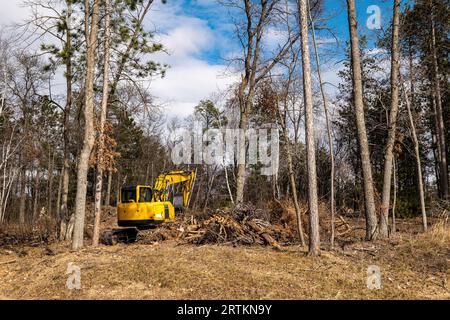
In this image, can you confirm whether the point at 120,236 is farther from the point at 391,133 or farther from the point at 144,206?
the point at 391,133

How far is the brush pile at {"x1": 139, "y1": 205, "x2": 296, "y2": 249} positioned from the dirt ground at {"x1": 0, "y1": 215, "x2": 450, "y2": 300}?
0.99 meters

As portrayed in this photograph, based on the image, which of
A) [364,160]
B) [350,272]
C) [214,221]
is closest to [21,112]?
[214,221]

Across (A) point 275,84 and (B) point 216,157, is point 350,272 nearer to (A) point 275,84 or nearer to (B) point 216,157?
(A) point 275,84

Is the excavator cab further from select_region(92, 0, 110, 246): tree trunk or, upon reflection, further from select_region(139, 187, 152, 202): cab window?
select_region(92, 0, 110, 246): tree trunk

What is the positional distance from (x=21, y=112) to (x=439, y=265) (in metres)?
25.7

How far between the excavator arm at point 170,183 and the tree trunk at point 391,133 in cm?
883

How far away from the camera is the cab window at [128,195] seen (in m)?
15.3

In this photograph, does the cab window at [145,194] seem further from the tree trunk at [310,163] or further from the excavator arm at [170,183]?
the tree trunk at [310,163]

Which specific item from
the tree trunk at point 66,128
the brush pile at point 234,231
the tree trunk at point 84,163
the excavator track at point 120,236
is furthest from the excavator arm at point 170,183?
the tree trunk at point 84,163

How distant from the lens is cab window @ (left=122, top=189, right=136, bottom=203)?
15.3m

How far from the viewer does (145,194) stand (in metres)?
15.4

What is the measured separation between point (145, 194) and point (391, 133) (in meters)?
9.66

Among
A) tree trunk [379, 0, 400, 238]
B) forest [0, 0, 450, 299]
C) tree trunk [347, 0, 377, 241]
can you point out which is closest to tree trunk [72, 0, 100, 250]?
forest [0, 0, 450, 299]

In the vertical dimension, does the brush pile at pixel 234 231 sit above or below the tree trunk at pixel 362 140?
below
